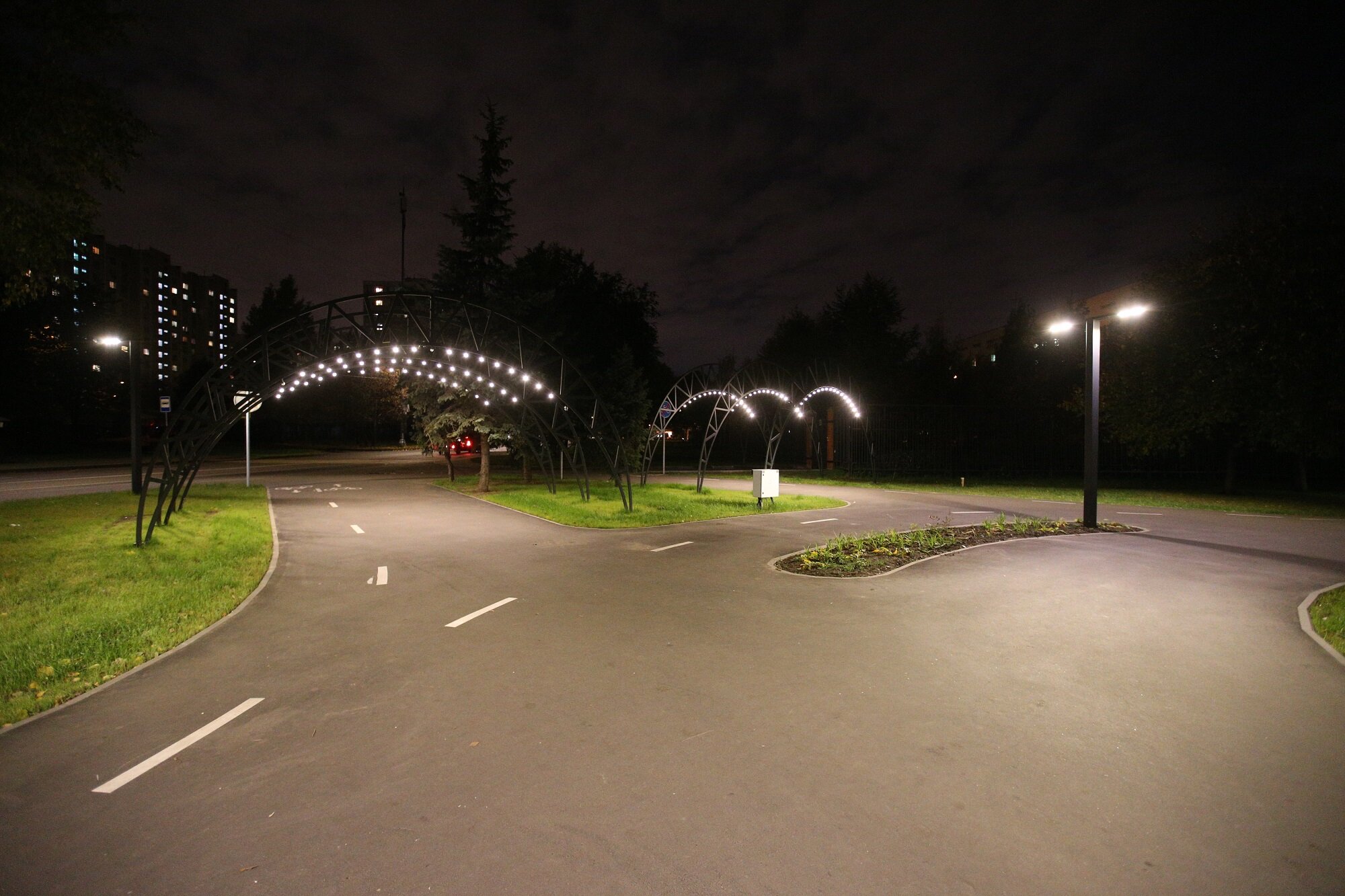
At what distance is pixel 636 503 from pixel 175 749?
1583 centimetres

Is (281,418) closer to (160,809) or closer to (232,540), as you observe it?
(232,540)

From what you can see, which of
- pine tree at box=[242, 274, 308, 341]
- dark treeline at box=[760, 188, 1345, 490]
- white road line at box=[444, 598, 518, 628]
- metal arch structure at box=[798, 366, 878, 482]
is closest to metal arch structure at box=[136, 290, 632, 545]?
white road line at box=[444, 598, 518, 628]

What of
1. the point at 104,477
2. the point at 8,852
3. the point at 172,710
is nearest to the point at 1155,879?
the point at 8,852

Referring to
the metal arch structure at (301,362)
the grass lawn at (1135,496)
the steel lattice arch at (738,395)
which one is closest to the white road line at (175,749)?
the metal arch structure at (301,362)

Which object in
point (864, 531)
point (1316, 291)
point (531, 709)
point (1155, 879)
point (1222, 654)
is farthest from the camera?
point (1316, 291)

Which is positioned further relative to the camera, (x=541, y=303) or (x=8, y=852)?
(x=541, y=303)

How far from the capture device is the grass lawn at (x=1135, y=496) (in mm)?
20094

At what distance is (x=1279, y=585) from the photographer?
30.9ft

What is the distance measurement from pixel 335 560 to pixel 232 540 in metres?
3.23

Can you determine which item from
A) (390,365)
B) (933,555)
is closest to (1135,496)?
(933,555)

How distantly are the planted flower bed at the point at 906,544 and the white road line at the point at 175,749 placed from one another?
742 centimetres

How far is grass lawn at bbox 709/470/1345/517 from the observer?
20.1 m

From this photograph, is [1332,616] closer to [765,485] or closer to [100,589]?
[765,485]

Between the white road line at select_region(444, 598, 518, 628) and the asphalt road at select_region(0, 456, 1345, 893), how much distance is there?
146mm
